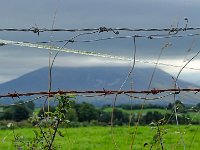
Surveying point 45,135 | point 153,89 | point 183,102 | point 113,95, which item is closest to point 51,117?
point 45,135

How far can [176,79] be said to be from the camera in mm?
4863

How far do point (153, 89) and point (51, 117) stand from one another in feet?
2.63

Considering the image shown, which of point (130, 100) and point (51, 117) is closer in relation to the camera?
point (51, 117)

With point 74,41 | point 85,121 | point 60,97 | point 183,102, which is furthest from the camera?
point 85,121

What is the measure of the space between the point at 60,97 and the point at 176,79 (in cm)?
104

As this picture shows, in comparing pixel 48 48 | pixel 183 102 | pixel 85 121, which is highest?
pixel 48 48

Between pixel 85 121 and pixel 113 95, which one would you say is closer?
pixel 113 95

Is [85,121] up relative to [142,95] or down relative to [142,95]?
down

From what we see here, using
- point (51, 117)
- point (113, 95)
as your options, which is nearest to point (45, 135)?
point (51, 117)

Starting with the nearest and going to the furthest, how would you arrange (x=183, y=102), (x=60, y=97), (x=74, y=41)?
1. (x=60, y=97)
2. (x=74, y=41)
3. (x=183, y=102)

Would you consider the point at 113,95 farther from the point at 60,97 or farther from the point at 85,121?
the point at 85,121

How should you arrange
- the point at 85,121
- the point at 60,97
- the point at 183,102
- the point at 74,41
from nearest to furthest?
1. the point at 60,97
2. the point at 74,41
3. the point at 183,102
4. the point at 85,121

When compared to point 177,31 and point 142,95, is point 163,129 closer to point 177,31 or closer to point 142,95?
point 142,95

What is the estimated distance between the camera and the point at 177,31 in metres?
5.07
